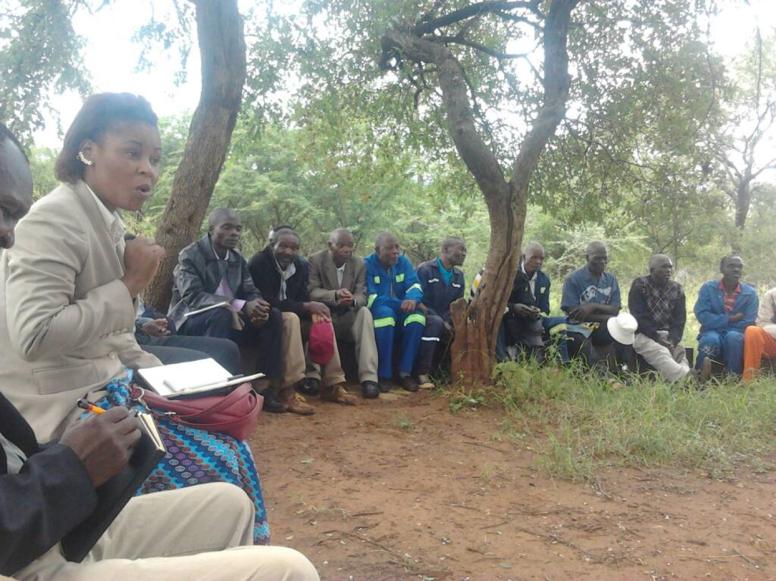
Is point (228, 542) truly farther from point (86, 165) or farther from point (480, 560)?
point (480, 560)

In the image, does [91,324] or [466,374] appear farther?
[466,374]

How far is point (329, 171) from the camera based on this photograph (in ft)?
27.8

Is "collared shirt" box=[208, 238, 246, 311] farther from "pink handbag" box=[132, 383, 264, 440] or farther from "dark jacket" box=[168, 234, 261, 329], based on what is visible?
"pink handbag" box=[132, 383, 264, 440]

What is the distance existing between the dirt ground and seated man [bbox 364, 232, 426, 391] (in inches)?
57.9

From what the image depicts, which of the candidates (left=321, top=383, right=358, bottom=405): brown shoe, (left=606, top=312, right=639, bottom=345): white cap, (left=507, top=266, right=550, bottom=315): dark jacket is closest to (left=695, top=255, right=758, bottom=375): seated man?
(left=606, top=312, right=639, bottom=345): white cap

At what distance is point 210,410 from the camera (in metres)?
2.06

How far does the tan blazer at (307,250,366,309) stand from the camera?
19.9ft

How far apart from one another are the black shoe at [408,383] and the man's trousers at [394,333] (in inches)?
2.0

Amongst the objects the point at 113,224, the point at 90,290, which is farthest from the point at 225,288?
the point at 90,290

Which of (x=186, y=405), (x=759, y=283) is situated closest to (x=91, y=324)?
(x=186, y=405)

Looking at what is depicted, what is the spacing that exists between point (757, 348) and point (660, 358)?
0.92m

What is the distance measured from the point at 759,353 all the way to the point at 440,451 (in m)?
3.98

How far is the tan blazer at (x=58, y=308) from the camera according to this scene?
1.81 metres

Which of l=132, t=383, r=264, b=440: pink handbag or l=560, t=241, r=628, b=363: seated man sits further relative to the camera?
l=560, t=241, r=628, b=363: seated man
